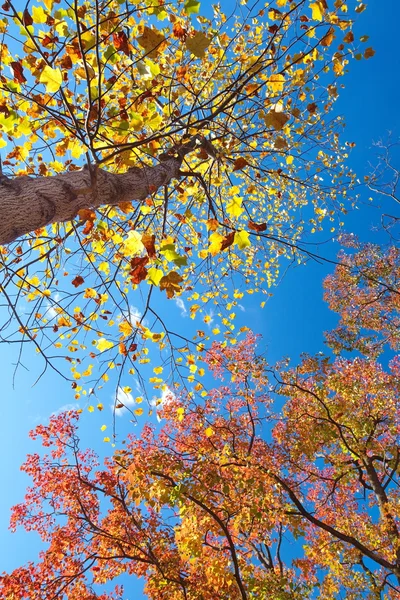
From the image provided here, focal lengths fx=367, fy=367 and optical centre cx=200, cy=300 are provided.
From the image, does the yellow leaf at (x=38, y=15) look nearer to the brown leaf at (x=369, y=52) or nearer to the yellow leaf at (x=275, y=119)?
the yellow leaf at (x=275, y=119)

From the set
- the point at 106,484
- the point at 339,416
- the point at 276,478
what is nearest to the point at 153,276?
the point at 276,478

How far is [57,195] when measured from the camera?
2.37 m

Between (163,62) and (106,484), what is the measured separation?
8032mm

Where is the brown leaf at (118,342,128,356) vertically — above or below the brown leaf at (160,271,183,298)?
above

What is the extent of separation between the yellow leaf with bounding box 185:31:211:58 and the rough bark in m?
0.96

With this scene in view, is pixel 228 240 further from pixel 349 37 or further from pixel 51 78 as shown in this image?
pixel 349 37

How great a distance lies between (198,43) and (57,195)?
48.5 inches

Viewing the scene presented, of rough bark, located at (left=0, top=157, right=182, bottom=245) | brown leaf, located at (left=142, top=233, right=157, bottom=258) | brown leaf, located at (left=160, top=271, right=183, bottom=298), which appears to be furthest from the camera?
rough bark, located at (left=0, top=157, right=182, bottom=245)

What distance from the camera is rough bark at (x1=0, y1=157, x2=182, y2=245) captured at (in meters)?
2.11

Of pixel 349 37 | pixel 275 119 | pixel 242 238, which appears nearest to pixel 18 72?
pixel 275 119

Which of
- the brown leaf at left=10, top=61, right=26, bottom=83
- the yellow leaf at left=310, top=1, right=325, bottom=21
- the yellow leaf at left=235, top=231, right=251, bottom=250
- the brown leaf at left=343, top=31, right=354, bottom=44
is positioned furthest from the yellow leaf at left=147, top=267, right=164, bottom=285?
the brown leaf at left=343, top=31, right=354, bottom=44

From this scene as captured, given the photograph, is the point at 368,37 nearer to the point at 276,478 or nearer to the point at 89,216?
the point at 89,216

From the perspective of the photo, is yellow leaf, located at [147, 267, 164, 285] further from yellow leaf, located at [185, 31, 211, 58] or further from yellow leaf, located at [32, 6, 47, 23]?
yellow leaf, located at [32, 6, 47, 23]

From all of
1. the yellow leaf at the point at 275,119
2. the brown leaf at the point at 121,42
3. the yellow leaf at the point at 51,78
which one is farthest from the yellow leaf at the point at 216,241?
the brown leaf at the point at 121,42
